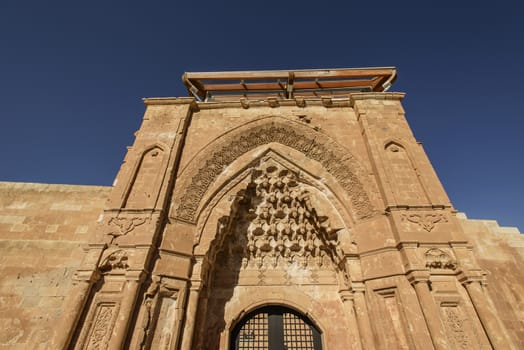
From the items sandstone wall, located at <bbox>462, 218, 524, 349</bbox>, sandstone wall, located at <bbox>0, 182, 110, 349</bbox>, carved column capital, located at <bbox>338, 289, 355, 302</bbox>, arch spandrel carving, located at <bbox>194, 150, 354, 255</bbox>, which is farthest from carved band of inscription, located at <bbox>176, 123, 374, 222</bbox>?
sandstone wall, located at <bbox>462, 218, 524, 349</bbox>

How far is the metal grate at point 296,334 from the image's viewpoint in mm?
5410

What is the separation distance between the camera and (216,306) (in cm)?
563

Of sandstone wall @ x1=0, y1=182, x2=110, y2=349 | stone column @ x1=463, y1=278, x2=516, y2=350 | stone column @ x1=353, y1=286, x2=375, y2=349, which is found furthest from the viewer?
sandstone wall @ x1=0, y1=182, x2=110, y2=349

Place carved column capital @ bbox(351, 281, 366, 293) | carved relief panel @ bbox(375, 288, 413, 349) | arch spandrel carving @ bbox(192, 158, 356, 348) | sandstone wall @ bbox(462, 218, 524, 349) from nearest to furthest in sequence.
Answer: carved relief panel @ bbox(375, 288, 413, 349) < carved column capital @ bbox(351, 281, 366, 293) < sandstone wall @ bbox(462, 218, 524, 349) < arch spandrel carving @ bbox(192, 158, 356, 348)

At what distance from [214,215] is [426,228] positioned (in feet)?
13.7

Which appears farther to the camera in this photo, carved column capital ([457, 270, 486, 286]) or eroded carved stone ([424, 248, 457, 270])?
eroded carved stone ([424, 248, 457, 270])

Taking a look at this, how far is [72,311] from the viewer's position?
387cm

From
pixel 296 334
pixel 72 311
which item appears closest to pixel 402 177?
pixel 296 334

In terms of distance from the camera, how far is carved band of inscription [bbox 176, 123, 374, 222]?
5.36m

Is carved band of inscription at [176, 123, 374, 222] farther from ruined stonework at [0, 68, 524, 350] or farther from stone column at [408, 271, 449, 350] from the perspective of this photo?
stone column at [408, 271, 449, 350]

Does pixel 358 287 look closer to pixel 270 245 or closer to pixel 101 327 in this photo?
pixel 270 245

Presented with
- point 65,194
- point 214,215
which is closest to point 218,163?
point 214,215

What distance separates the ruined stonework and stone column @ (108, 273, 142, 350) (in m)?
0.02

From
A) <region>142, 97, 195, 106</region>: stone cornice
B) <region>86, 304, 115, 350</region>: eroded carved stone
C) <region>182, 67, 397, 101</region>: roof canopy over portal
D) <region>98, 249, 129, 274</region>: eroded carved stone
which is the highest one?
<region>182, 67, 397, 101</region>: roof canopy over portal
